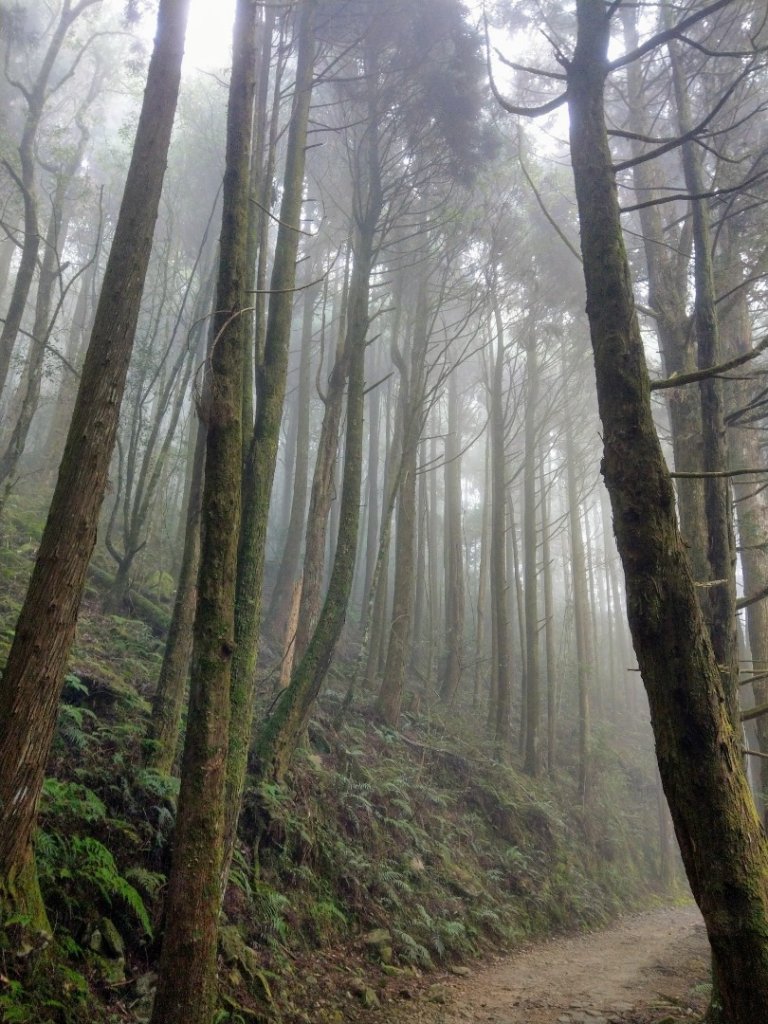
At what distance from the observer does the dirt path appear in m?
5.22

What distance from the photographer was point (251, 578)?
5336mm

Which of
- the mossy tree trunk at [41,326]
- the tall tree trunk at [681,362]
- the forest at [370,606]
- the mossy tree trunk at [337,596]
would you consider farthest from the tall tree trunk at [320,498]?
the tall tree trunk at [681,362]

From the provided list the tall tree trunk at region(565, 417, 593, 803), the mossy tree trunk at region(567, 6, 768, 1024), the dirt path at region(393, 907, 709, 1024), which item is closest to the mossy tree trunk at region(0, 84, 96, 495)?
the mossy tree trunk at region(567, 6, 768, 1024)

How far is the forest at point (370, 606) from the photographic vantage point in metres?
3.31

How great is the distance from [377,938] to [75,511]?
4.85 meters

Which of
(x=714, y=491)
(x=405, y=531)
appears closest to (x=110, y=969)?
(x=714, y=491)

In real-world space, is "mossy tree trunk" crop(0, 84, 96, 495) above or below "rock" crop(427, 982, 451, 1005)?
above

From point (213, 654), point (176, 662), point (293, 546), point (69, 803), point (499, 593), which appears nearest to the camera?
point (213, 654)

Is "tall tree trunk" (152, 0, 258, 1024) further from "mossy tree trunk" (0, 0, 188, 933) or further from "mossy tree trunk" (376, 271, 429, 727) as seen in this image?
"mossy tree trunk" (376, 271, 429, 727)

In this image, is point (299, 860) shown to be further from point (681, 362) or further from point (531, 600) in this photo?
point (531, 600)

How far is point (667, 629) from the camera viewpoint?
3020mm

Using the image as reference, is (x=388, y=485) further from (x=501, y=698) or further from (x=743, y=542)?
(x=743, y=542)

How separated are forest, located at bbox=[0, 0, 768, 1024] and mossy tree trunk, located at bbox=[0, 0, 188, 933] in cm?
2

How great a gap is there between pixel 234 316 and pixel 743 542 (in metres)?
7.97
